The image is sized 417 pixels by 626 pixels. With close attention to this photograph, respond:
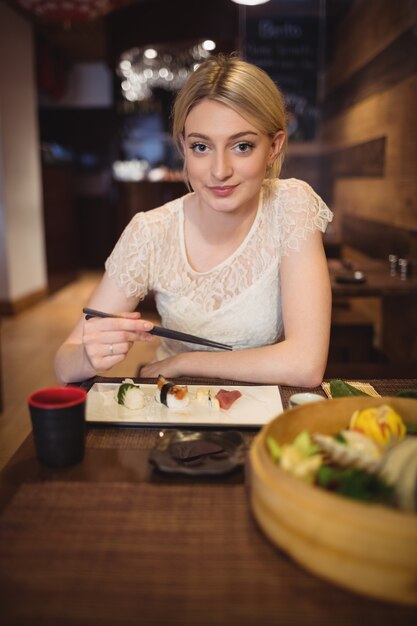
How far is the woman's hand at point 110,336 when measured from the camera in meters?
1.19

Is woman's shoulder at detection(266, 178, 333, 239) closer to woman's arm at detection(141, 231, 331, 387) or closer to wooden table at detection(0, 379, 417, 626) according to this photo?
woman's arm at detection(141, 231, 331, 387)

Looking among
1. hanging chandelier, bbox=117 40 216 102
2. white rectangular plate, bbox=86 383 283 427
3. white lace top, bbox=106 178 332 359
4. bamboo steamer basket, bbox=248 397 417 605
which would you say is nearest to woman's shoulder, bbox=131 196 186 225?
white lace top, bbox=106 178 332 359

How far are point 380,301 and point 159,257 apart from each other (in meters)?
2.72

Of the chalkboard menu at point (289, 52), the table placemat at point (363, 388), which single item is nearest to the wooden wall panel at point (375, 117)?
the chalkboard menu at point (289, 52)

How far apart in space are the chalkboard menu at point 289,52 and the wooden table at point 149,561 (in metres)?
4.59

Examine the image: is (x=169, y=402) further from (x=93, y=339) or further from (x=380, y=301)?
(x=380, y=301)

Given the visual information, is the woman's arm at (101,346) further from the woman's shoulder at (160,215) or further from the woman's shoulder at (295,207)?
the woman's shoulder at (295,207)

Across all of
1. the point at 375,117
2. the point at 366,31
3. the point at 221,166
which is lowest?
the point at 221,166

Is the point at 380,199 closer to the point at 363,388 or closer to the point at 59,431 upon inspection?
the point at 363,388

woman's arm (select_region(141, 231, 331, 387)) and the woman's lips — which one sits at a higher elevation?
the woman's lips

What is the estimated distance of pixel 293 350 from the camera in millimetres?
1386

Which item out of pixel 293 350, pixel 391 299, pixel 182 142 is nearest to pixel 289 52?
pixel 391 299

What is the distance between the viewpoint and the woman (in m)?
1.36

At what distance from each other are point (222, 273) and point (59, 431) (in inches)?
35.8
